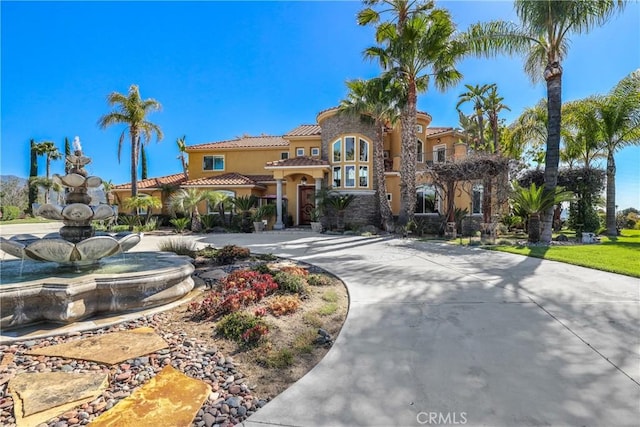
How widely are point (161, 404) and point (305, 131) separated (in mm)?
24496

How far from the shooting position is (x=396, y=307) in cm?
476

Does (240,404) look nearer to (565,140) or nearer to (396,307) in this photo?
(396,307)

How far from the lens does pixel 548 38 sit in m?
12.8

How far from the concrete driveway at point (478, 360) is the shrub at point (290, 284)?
102 centimetres

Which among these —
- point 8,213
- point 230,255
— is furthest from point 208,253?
point 8,213

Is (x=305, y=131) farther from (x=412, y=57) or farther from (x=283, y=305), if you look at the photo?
(x=283, y=305)

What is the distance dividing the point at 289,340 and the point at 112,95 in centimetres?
2730

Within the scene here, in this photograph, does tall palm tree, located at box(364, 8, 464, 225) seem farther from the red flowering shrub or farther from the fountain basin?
A: the fountain basin

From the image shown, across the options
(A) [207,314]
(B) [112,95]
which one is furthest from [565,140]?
(B) [112,95]

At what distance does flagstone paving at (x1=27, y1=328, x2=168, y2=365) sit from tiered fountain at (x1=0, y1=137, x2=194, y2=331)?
0.84 meters

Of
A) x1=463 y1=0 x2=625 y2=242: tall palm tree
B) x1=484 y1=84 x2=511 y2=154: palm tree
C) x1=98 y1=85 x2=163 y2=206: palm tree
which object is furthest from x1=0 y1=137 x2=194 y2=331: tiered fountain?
x1=484 y1=84 x2=511 y2=154: palm tree

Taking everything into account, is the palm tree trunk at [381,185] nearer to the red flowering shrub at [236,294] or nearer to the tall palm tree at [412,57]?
the tall palm tree at [412,57]

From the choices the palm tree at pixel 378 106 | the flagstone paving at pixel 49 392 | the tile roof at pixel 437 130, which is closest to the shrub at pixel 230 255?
the flagstone paving at pixel 49 392

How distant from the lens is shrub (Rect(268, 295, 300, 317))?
15.1 feet
